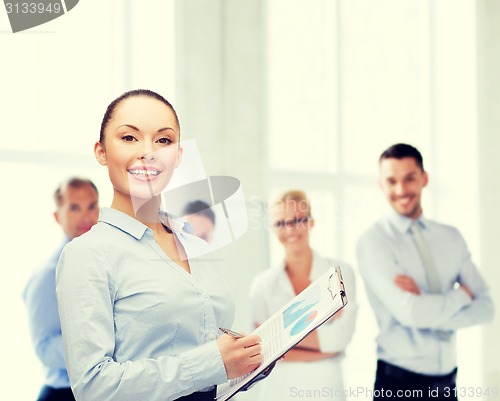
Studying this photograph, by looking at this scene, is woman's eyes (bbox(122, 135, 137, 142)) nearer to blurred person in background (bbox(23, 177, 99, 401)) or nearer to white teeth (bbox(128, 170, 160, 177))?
white teeth (bbox(128, 170, 160, 177))

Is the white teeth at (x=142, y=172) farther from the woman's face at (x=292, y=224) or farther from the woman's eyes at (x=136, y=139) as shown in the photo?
the woman's face at (x=292, y=224)

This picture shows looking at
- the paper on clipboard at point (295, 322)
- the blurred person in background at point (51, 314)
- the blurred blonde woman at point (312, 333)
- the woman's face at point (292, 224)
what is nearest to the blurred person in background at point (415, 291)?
the blurred blonde woman at point (312, 333)

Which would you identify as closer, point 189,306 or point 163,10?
point 189,306

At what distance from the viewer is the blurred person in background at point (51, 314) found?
229cm

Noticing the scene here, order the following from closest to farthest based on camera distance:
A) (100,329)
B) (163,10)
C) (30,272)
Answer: (100,329) < (30,272) < (163,10)

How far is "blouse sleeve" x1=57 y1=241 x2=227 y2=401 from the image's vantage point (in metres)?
1.09

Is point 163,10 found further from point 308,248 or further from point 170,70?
point 308,248

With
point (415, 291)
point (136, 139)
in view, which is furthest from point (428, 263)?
point (136, 139)

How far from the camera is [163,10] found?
8.68 ft

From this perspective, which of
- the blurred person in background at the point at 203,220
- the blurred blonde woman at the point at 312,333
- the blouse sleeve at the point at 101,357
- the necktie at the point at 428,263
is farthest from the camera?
the necktie at the point at 428,263

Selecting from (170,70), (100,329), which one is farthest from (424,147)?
(100,329)

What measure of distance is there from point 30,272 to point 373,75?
1838 mm

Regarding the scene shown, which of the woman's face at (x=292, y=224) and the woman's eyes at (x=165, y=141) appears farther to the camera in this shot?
the woman's face at (x=292, y=224)

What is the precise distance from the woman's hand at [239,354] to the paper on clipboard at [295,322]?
0.05 feet
